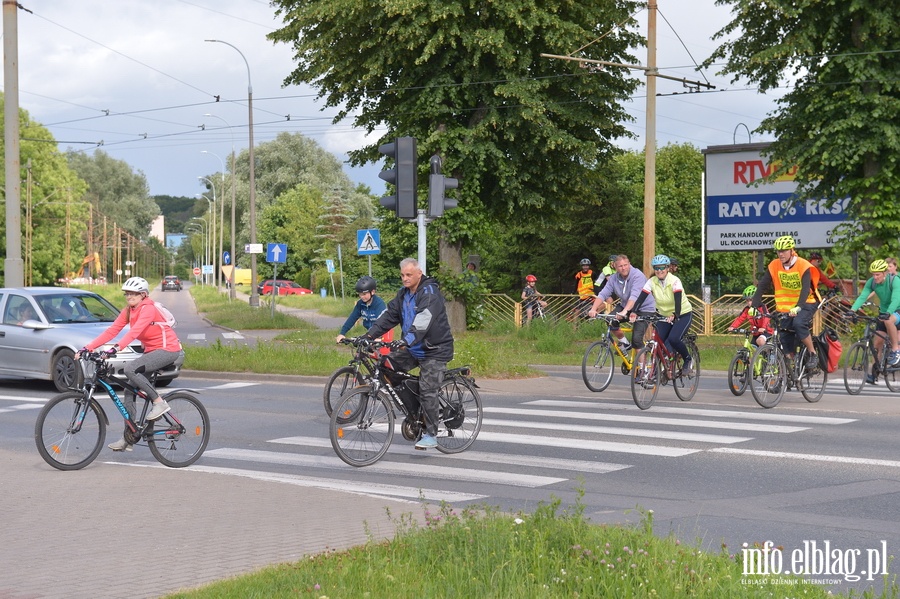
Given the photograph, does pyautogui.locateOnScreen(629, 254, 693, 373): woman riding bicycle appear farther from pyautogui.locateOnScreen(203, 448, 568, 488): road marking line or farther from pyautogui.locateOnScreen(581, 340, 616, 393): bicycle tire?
pyautogui.locateOnScreen(203, 448, 568, 488): road marking line

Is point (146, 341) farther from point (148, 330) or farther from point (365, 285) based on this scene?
point (365, 285)

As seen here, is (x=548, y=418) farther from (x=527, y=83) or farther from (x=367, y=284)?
(x=527, y=83)

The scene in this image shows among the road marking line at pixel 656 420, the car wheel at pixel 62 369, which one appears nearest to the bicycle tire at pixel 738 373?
the road marking line at pixel 656 420

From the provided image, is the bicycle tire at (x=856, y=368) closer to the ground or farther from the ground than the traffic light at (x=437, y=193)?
closer to the ground

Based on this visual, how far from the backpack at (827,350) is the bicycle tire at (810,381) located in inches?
4.3

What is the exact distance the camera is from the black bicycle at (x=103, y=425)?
9.86m

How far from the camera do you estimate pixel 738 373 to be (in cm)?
1512

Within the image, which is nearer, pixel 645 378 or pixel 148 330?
pixel 148 330


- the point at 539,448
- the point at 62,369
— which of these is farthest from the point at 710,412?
the point at 62,369

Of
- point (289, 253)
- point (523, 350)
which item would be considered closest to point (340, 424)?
point (523, 350)

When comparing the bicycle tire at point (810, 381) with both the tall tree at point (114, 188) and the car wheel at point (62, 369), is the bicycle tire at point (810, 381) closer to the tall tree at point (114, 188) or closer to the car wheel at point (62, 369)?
the car wheel at point (62, 369)

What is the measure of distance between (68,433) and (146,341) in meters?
1.06

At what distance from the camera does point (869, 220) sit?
22.8 m

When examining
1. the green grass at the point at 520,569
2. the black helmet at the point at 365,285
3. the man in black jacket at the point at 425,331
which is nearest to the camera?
the green grass at the point at 520,569
